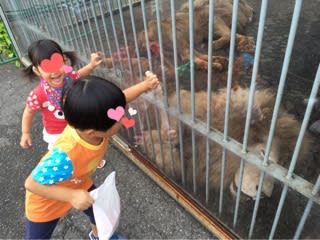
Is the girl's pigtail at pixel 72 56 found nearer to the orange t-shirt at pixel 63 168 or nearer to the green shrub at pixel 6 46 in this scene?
the orange t-shirt at pixel 63 168

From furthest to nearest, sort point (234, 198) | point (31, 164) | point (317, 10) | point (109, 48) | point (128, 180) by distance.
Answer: point (317, 10)
point (31, 164)
point (128, 180)
point (109, 48)
point (234, 198)

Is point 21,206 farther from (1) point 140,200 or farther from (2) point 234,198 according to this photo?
(2) point 234,198

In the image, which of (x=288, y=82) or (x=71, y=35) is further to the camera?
(x=288, y=82)

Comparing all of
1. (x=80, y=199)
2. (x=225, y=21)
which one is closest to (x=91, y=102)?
(x=80, y=199)

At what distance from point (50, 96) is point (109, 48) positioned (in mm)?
545

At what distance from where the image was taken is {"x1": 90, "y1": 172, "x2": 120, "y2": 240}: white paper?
1583mm

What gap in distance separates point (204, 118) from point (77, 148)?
0.88 m

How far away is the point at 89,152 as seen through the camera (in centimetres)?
162

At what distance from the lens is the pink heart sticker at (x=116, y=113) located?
1.37 meters

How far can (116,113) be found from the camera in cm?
138

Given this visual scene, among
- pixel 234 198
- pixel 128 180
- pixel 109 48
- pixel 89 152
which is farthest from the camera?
pixel 128 180

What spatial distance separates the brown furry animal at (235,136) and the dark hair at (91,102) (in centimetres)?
71

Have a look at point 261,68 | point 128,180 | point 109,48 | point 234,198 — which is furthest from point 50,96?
point 261,68

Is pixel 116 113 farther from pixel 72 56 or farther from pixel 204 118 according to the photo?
pixel 72 56
